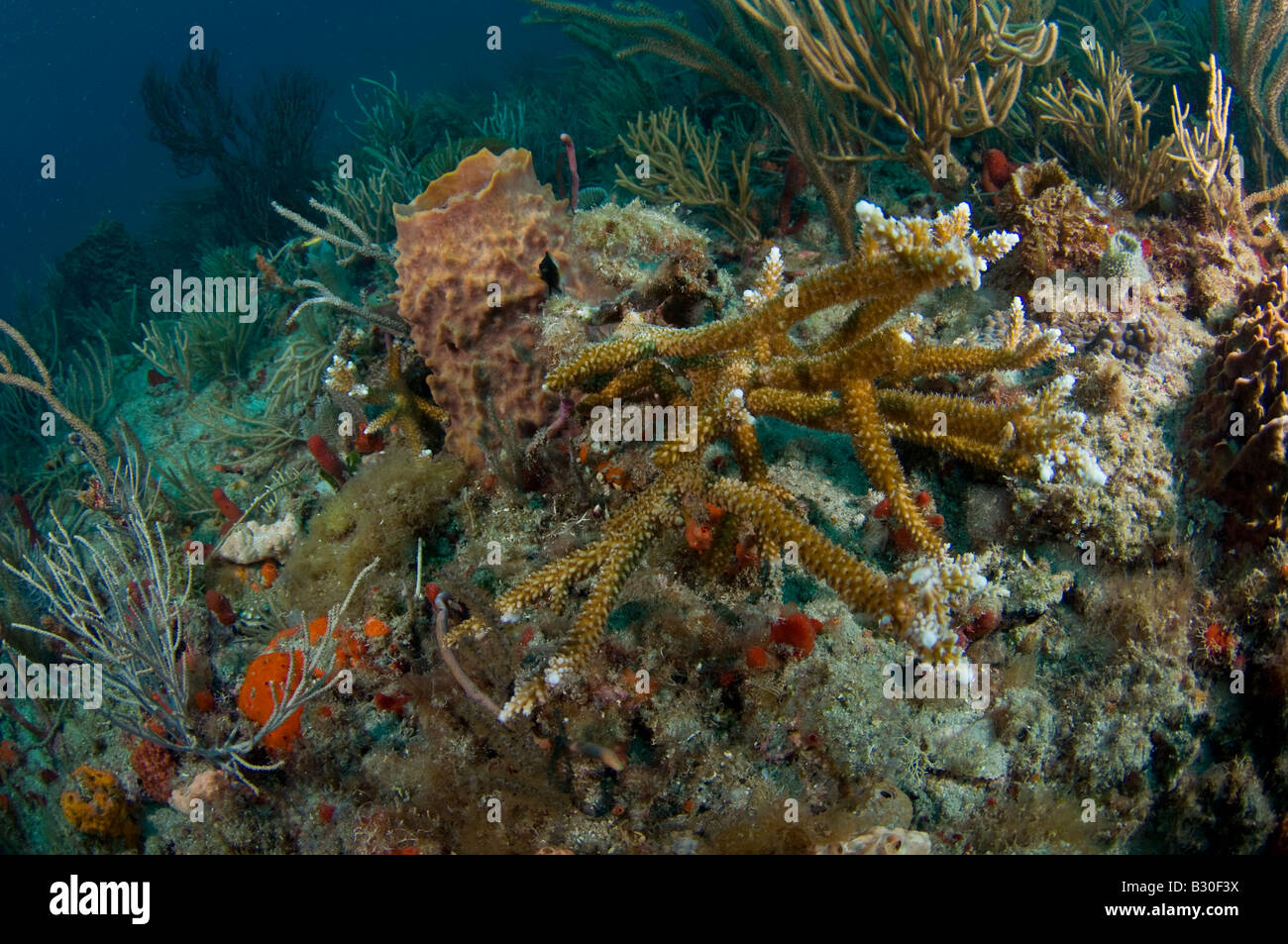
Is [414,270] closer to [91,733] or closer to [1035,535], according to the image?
[1035,535]

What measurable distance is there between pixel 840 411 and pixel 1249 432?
224 centimetres

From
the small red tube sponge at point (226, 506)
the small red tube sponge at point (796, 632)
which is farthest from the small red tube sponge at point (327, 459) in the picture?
the small red tube sponge at point (796, 632)

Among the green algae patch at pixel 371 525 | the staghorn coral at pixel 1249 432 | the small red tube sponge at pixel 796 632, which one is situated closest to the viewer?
the small red tube sponge at pixel 796 632

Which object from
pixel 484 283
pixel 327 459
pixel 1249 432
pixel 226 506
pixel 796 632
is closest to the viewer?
pixel 796 632

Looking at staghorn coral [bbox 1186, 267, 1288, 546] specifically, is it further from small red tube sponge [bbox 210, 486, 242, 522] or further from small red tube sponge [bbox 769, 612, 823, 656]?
small red tube sponge [bbox 210, 486, 242, 522]

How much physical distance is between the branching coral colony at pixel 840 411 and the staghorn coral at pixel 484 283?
52 cm

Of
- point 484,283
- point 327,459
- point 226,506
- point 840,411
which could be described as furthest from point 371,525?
point 840,411

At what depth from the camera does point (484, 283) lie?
3.70m

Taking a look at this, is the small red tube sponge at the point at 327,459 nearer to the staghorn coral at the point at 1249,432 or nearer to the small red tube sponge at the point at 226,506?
the small red tube sponge at the point at 226,506

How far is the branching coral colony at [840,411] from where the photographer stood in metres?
2.30

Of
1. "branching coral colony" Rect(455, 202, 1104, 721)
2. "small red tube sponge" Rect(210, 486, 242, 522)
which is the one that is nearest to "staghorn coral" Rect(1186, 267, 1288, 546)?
"branching coral colony" Rect(455, 202, 1104, 721)

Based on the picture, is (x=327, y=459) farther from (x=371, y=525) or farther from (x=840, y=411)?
(x=840, y=411)

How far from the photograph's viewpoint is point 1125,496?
314 centimetres
